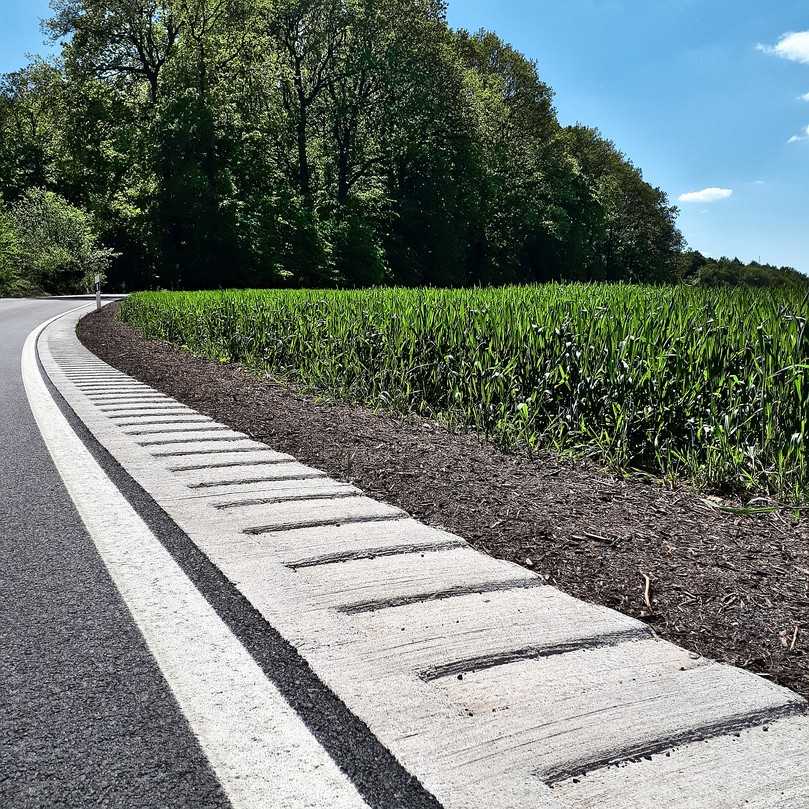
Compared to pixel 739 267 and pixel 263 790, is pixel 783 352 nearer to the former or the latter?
pixel 263 790

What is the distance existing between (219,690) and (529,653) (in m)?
1.01

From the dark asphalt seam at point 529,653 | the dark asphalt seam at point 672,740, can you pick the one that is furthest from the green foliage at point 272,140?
the dark asphalt seam at point 672,740

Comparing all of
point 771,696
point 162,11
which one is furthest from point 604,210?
point 771,696

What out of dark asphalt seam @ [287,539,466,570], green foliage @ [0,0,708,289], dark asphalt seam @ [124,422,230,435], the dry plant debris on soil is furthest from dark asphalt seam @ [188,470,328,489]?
green foliage @ [0,0,708,289]

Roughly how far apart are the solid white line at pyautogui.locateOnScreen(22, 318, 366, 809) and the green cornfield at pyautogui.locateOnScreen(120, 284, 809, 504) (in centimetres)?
307

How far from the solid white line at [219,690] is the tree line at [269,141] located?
3731cm

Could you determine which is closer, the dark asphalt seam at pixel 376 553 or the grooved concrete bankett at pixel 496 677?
the grooved concrete bankett at pixel 496 677

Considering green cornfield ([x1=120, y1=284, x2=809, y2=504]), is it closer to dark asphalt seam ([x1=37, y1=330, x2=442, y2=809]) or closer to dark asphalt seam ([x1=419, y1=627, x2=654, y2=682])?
Result: dark asphalt seam ([x1=419, y1=627, x2=654, y2=682])

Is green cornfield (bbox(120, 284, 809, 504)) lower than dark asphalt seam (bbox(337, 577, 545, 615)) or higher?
higher

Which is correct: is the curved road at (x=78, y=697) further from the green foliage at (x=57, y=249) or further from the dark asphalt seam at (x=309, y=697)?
the green foliage at (x=57, y=249)

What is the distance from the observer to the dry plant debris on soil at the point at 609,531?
290cm

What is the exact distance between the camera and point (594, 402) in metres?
5.75

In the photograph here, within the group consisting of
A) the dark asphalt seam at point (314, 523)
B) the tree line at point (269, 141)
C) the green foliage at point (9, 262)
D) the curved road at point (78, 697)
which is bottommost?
the curved road at point (78, 697)

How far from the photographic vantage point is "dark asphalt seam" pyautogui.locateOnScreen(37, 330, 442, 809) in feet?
6.22
